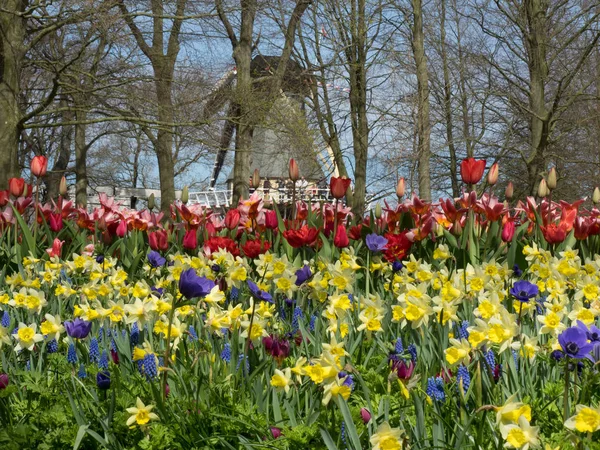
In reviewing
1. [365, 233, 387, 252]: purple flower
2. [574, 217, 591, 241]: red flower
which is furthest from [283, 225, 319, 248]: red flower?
[574, 217, 591, 241]: red flower

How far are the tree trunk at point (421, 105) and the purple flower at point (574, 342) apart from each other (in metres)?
11.8

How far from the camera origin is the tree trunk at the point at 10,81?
11180 millimetres

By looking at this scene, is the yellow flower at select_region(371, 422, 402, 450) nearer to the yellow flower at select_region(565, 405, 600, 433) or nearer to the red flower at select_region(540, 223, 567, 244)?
the yellow flower at select_region(565, 405, 600, 433)

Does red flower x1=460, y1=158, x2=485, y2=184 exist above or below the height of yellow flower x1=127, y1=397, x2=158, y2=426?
above

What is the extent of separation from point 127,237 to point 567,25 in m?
12.2

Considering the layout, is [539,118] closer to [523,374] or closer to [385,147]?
[385,147]

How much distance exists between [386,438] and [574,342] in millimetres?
480

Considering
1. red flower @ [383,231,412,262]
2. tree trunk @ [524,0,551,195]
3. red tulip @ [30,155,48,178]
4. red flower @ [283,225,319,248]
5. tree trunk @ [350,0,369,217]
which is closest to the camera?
red flower @ [383,231,412,262]

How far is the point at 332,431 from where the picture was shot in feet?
5.48

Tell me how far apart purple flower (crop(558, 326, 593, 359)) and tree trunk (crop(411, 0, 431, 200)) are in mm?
11812

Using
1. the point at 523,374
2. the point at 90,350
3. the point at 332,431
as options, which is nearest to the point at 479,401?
the point at 332,431

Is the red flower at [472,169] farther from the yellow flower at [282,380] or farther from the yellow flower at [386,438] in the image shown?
the yellow flower at [386,438]

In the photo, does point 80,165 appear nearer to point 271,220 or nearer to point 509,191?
point 509,191

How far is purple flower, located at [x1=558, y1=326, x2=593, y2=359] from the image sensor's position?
5.04ft
